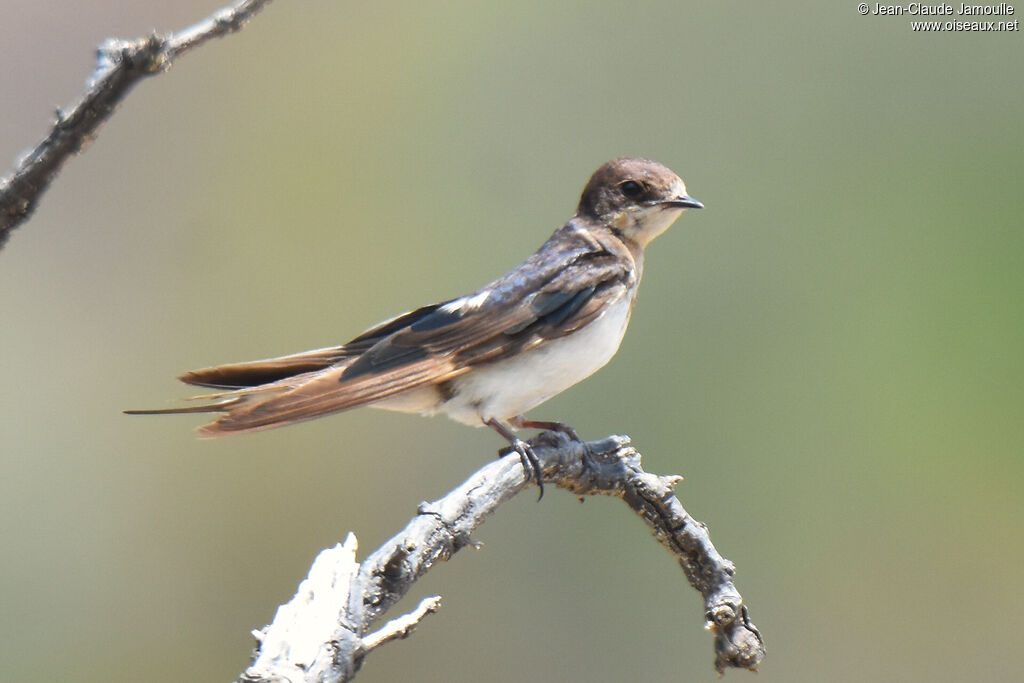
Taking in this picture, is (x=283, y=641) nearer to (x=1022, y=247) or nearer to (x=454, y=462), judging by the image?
(x=454, y=462)

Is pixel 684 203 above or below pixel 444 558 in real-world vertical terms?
above

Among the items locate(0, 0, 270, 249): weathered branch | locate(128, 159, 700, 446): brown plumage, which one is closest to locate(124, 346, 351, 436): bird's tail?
locate(128, 159, 700, 446): brown plumage

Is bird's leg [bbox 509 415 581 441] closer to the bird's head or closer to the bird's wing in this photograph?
the bird's wing

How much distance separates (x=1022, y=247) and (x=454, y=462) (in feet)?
6.80

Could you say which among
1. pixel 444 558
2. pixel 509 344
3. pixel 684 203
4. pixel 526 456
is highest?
pixel 684 203

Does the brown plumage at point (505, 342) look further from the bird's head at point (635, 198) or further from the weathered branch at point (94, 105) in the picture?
the weathered branch at point (94, 105)

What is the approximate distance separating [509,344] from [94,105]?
123 cm

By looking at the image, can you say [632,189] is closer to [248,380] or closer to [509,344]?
[509,344]

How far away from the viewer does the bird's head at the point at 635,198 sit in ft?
7.74

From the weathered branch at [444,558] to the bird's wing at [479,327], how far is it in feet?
0.74

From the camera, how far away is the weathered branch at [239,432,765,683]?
122 centimetres

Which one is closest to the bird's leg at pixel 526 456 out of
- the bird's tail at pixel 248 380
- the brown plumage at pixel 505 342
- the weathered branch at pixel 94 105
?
the brown plumage at pixel 505 342

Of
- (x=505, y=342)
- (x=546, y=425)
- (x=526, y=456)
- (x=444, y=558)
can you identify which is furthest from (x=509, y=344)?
(x=444, y=558)

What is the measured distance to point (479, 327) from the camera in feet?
6.93
